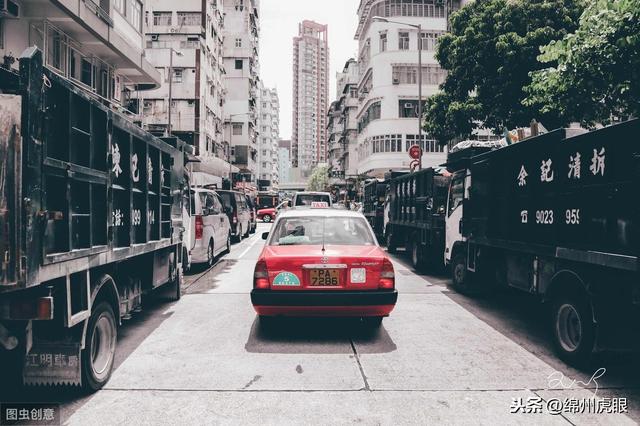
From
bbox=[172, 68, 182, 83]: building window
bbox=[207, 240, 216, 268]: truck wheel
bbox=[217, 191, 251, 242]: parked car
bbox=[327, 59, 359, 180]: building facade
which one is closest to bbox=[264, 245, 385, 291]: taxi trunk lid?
bbox=[207, 240, 216, 268]: truck wheel

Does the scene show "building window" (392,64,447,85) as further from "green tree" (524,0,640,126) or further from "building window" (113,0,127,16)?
"green tree" (524,0,640,126)

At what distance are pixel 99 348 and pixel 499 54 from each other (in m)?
16.8

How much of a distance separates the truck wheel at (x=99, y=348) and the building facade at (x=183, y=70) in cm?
3653

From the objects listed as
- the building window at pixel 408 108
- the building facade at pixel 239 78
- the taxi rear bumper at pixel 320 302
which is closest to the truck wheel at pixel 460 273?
the taxi rear bumper at pixel 320 302

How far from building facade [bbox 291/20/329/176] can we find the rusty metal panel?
17626 cm

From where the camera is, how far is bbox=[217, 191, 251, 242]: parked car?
739 inches

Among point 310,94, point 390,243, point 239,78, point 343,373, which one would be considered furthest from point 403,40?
point 310,94

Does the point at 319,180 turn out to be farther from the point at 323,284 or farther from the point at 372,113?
the point at 323,284

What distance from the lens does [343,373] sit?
4867 mm

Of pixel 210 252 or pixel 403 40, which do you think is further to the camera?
pixel 403 40

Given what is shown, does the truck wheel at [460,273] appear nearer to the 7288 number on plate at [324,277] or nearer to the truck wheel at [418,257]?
the truck wheel at [418,257]

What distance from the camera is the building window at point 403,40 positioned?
39438 mm

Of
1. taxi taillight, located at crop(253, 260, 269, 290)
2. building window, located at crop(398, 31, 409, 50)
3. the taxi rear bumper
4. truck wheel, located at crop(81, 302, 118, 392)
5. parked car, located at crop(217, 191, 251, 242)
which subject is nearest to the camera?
truck wheel, located at crop(81, 302, 118, 392)

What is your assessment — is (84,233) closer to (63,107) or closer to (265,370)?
(63,107)
